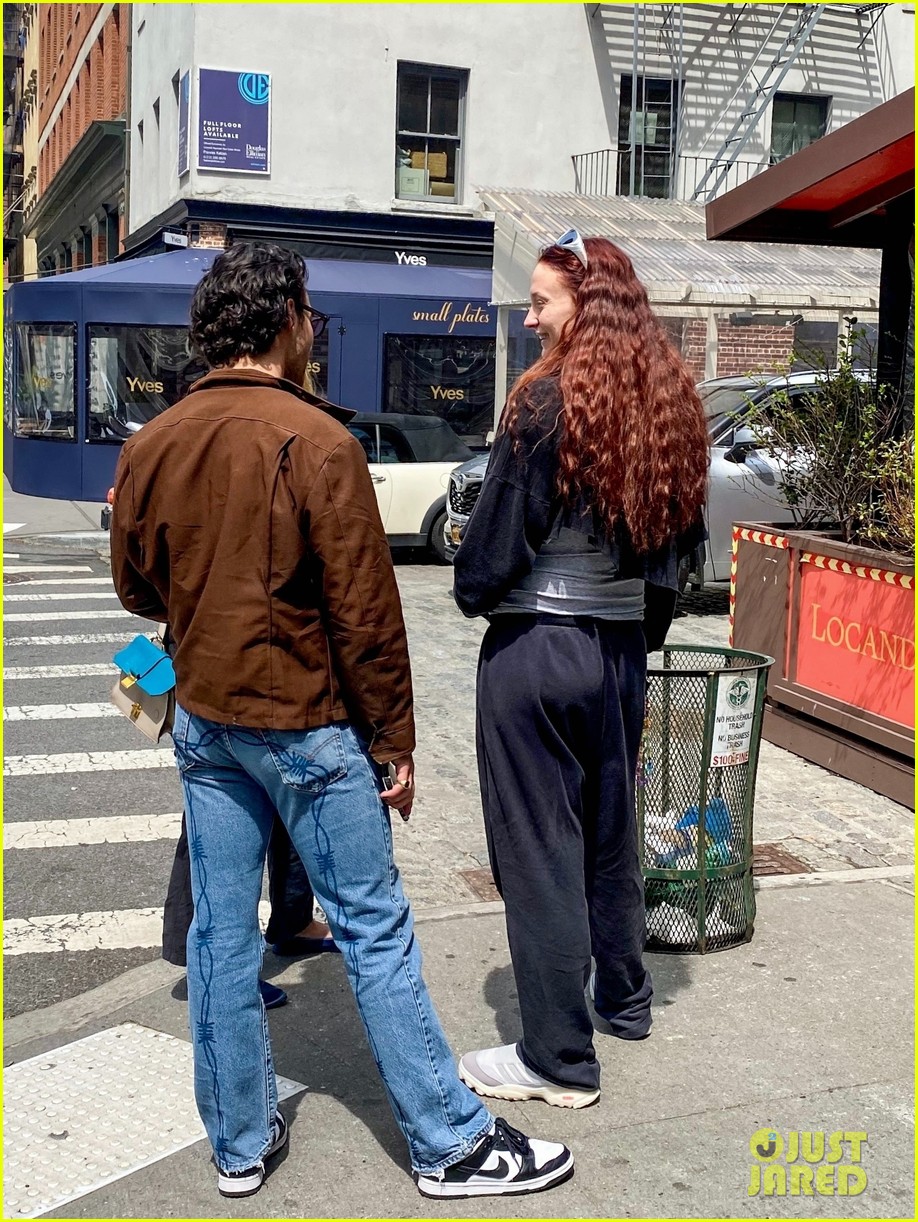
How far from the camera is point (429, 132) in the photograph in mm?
21422

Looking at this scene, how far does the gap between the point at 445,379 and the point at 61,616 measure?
1131 centimetres

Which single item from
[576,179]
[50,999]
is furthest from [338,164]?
[50,999]

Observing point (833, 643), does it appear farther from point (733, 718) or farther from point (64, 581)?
point (64, 581)

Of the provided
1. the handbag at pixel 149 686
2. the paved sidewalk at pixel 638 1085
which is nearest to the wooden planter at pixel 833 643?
the paved sidewalk at pixel 638 1085

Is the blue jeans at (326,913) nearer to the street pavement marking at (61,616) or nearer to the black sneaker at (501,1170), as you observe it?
the black sneaker at (501,1170)

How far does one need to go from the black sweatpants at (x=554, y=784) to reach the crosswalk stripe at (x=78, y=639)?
7.14 meters

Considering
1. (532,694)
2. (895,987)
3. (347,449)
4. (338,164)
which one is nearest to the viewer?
(347,449)

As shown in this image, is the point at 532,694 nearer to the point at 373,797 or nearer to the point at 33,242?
the point at 373,797

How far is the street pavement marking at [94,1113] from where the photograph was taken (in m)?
3.02

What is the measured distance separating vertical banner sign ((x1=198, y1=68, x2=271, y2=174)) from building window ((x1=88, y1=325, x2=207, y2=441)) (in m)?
2.80

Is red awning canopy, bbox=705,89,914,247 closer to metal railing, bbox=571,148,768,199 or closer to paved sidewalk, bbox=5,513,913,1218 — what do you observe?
paved sidewalk, bbox=5,513,913,1218

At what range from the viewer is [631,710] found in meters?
3.32

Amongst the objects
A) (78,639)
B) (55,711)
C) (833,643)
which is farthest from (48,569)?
(833,643)

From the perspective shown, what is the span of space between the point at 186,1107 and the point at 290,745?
116 centimetres
